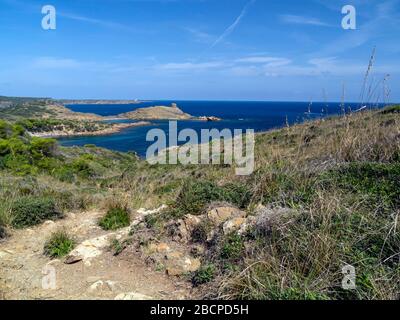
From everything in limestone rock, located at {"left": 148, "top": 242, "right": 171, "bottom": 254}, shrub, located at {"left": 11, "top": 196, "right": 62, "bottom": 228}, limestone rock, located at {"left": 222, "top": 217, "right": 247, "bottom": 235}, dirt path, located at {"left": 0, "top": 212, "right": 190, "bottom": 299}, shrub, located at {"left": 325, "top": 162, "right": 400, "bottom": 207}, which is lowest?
dirt path, located at {"left": 0, "top": 212, "right": 190, "bottom": 299}

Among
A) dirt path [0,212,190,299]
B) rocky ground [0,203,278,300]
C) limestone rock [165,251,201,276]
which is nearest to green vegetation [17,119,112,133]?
dirt path [0,212,190,299]

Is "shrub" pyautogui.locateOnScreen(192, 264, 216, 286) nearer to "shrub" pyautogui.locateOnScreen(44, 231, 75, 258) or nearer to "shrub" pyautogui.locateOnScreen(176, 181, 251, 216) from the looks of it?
"shrub" pyautogui.locateOnScreen(176, 181, 251, 216)

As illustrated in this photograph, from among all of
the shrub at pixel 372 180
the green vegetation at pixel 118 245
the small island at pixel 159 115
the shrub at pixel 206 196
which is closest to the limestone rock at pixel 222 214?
the shrub at pixel 206 196

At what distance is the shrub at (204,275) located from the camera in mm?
3711

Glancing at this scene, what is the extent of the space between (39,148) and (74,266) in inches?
642

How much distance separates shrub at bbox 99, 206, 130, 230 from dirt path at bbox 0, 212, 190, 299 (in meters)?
0.33

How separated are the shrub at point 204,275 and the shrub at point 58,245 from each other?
202cm

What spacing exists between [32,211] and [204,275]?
3.61m

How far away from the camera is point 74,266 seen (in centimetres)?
446

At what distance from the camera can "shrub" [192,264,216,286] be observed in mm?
3711

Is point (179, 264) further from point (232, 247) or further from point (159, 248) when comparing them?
point (232, 247)

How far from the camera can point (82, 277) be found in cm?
418

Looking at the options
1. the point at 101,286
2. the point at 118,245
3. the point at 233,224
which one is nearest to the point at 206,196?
the point at 233,224
